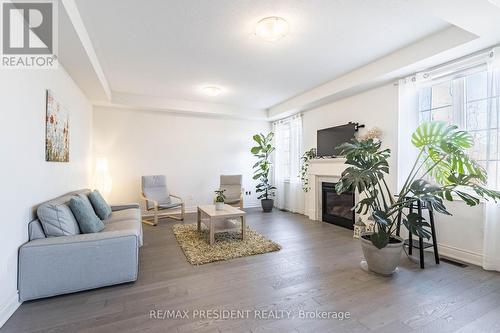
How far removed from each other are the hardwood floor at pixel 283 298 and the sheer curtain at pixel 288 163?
108 inches

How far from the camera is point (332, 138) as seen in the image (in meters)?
4.57

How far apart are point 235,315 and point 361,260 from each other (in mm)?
1759

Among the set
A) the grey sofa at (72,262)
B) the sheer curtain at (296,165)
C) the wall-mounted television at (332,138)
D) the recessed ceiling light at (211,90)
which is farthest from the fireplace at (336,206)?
the grey sofa at (72,262)

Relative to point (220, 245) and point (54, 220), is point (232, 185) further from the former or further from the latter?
point (54, 220)

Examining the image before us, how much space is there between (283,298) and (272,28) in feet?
8.54

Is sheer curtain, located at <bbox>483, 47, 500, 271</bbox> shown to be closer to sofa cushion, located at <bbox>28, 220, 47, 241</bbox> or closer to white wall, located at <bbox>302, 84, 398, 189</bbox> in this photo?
white wall, located at <bbox>302, 84, 398, 189</bbox>

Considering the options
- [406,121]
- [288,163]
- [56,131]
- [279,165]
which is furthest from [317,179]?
[56,131]

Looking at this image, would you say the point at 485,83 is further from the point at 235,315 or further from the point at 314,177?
the point at 235,315

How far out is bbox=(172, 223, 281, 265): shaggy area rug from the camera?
2.90 metres

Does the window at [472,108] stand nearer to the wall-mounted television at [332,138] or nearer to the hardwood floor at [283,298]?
the wall-mounted television at [332,138]

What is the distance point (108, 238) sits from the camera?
2186 mm

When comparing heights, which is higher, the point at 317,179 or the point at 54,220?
the point at 317,179

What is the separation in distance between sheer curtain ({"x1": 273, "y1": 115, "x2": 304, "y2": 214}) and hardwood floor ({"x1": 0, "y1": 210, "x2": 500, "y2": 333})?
108 inches

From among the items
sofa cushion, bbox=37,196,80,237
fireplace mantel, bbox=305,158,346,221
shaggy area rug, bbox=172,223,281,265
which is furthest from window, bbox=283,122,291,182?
sofa cushion, bbox=37,196,80,237
